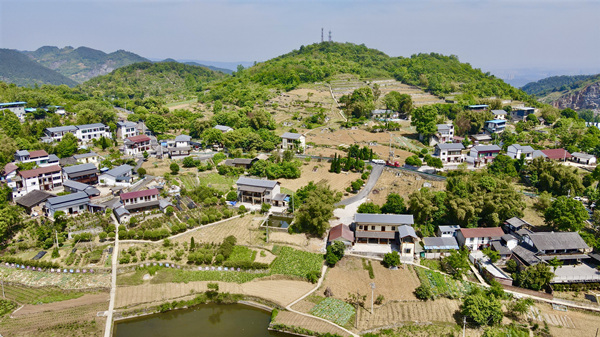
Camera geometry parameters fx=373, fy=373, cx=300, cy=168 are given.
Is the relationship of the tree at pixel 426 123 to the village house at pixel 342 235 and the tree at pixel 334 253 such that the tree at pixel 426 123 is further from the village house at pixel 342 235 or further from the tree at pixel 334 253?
the tree at pixel 334 253

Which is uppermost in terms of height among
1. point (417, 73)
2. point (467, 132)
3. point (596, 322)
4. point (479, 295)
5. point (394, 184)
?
point (417, 73)

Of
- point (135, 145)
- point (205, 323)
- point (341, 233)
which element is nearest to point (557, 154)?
point (341, 233)

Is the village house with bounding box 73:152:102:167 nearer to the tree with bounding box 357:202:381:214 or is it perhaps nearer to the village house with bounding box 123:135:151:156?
the village house with bounding box 123:135:151:156

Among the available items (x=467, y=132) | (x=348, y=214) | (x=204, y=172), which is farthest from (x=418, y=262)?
(x=467, y=132)

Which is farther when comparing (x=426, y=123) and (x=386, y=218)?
(x=426, y=123)

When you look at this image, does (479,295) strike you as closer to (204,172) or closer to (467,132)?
(204,172)

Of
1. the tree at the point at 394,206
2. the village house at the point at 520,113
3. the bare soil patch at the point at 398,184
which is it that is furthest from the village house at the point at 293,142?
the village house at the point at 520,113

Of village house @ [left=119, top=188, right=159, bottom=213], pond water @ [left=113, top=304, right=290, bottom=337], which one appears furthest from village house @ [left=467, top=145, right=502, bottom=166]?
village house @ [left=119, top=188, right=159, bottom=213]

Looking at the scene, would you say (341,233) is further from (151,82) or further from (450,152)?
(151,82)
